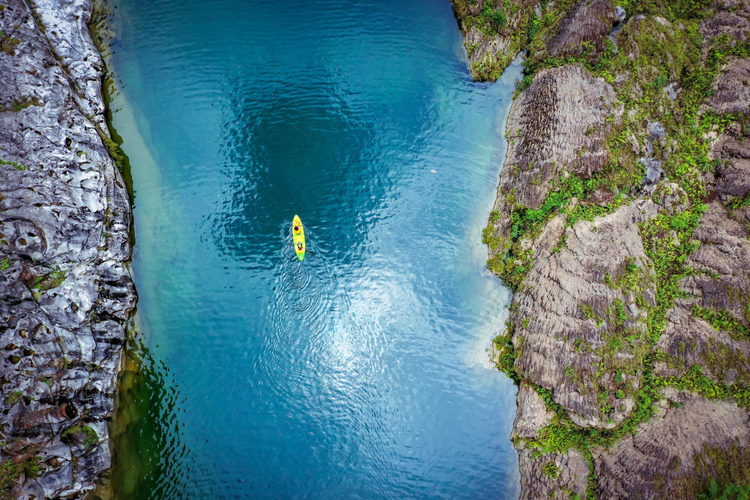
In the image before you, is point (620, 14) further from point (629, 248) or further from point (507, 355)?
point (507, 355)

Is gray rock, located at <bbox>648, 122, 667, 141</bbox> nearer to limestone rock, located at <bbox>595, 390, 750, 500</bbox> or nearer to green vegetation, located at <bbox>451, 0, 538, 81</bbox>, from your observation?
green vegetation, located at <bbox>451, 0, 538, 81</bbox>

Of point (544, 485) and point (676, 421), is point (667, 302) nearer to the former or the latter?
point (676, 421)

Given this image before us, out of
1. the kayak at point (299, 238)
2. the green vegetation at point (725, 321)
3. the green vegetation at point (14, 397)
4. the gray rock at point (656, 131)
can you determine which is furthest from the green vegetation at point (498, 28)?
the green vegetation at point (14, 397)

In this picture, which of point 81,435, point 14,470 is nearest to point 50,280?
point 81,435

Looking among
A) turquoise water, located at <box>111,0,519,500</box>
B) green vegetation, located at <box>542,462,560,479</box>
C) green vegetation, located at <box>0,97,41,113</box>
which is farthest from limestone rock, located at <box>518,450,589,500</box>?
green vegetation, located at <box>0,97,41,113</box>

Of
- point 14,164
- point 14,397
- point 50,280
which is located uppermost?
point 14,164

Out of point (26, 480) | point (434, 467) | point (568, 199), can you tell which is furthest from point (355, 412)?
point (568, 199)

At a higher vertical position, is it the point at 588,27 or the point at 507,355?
the point at 588,27

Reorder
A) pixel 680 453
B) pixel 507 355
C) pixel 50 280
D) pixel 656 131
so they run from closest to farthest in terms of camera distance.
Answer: pixel 680 453
pixel 50 280
pixel 507 355
pixel 656 131
